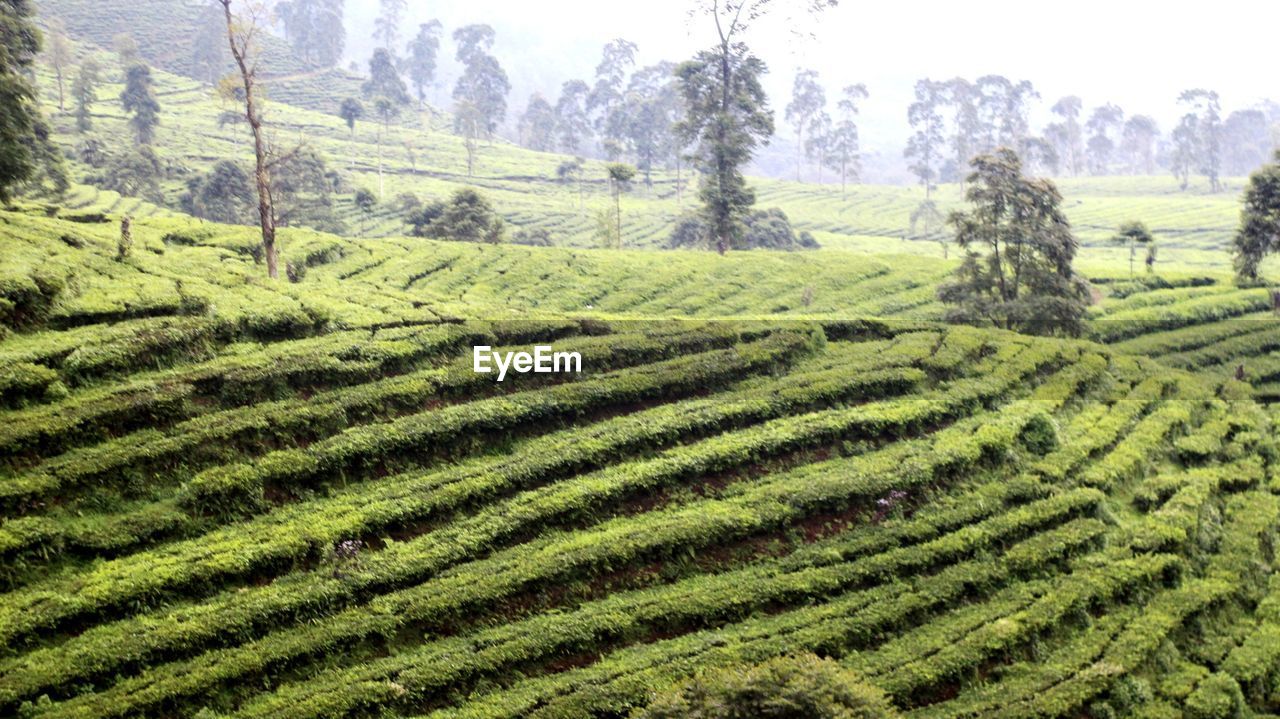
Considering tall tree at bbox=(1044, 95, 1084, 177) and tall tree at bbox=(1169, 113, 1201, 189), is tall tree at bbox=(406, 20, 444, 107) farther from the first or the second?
tall tree at bbox=(1169, 113, 1201, 189)

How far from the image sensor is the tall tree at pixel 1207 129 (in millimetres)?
114875

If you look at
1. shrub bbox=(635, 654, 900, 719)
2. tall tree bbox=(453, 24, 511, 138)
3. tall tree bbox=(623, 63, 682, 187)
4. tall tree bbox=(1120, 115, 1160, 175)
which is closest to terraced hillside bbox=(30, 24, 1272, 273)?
tall tree bbox=(623, 63, 682, 187)

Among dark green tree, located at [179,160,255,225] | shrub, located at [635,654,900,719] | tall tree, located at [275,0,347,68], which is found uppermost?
tall tree, located at [275,0,347,68]

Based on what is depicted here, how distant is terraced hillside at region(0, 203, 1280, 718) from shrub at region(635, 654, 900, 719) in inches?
83.6

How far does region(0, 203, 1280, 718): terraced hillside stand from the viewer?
1409cm

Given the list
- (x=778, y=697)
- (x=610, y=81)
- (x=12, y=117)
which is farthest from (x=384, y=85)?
(x=778, y=697)

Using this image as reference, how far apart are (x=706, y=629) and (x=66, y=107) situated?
380 feet

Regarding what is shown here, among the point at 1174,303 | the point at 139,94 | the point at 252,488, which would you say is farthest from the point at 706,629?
the point at 139,94

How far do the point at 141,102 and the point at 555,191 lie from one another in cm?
4553

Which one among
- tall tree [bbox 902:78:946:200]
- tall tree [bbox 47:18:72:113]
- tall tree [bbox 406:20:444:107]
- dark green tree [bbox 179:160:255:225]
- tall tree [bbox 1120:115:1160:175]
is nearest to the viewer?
dark green tree [bbox 179:160:255:225]

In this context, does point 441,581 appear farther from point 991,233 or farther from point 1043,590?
point 991,233

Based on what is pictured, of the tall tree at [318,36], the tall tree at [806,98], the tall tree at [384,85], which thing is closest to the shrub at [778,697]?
the tall tree at [384,85]

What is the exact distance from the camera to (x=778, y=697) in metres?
11.2

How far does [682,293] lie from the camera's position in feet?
134
